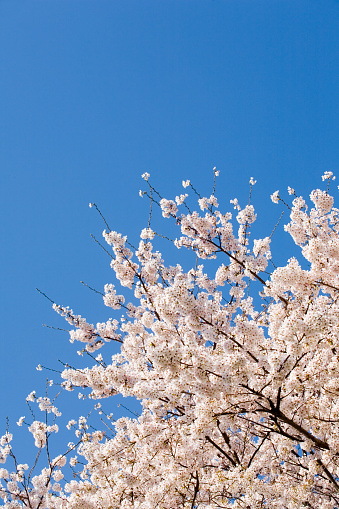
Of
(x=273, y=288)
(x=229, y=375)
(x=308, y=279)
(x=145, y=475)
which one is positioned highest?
(x=273, y=288)

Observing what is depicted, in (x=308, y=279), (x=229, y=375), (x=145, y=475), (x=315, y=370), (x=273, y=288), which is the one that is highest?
(x=273, y=288)

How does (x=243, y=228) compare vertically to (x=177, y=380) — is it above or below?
above

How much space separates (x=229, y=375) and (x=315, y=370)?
1.74 metres

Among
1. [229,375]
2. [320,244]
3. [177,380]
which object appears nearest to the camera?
[229,375]

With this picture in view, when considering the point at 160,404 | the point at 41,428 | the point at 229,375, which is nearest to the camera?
the point at 229,375

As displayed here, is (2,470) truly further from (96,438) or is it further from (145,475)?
(145,475)

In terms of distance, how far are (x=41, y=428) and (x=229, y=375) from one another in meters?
7.05

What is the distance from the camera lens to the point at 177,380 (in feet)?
18.3

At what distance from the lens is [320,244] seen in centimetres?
614

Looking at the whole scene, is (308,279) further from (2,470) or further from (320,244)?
(2,470)

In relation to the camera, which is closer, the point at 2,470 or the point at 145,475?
the point at 145,475

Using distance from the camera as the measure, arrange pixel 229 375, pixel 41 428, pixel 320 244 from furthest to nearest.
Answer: pixel 41 428 → pixel 320 244 → pixel 229 375

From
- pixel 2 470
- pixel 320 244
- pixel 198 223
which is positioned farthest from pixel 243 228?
pixel 2 470

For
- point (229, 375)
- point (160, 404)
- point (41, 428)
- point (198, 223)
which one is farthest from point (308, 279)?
point (41, 428)
